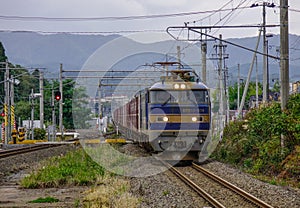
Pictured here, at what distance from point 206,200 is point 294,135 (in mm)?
5307

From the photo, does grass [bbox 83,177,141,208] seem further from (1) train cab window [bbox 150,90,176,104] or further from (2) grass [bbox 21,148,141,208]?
(1) train cab window [bbox 150,90,176,104]

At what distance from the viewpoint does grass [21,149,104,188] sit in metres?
13.8

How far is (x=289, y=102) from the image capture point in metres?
16.6

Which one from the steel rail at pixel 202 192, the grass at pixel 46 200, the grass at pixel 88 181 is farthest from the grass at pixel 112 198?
the steel rail at pixel 202 192

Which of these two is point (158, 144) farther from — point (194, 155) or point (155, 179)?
point (155, 179)

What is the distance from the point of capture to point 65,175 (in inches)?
588

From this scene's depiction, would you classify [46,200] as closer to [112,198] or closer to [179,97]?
[112,198]

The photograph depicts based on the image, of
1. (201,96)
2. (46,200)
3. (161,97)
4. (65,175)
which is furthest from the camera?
(201,96)

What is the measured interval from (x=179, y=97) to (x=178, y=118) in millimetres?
847

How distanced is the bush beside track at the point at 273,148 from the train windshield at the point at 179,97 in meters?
2.18

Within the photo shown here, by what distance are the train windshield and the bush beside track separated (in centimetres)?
218

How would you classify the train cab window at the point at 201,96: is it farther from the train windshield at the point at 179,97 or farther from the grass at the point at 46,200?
the grass at the point at 46,200

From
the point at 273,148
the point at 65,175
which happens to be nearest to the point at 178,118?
the point at 273,148

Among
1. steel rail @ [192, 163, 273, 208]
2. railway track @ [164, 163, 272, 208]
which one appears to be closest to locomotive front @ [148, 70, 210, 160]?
railway track @ [164, 163, 272, 208]
